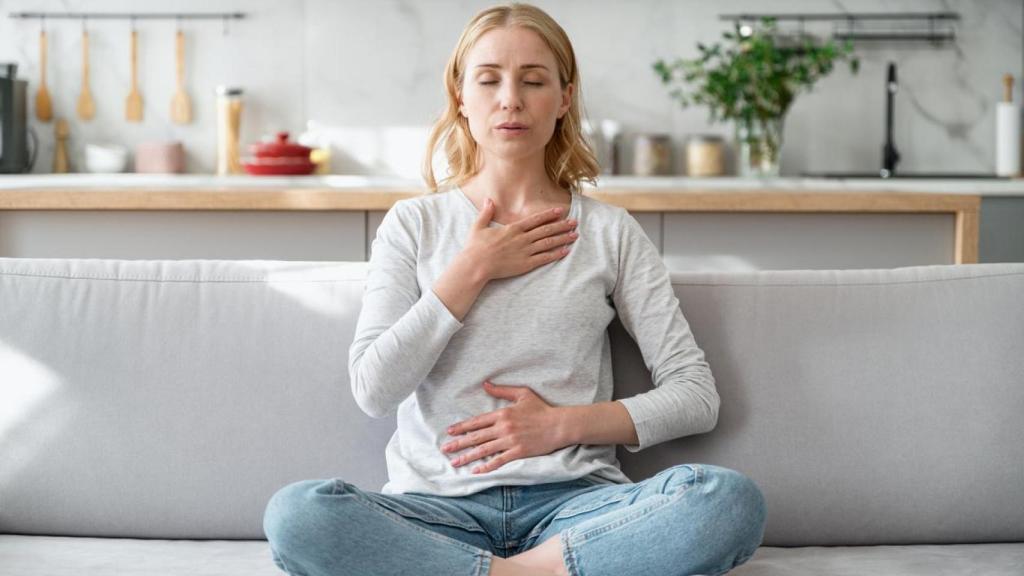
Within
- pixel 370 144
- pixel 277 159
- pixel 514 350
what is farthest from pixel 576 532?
pixel 370 144

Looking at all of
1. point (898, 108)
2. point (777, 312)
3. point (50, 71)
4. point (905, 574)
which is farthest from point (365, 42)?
point (905, 574)

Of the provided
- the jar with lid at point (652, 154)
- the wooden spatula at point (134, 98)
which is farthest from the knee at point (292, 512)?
the wooden spatula at point (134, 98)

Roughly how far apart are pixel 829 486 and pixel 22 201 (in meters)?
2.36

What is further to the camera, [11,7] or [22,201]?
[11,7]

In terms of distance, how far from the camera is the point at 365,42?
3.99 metres

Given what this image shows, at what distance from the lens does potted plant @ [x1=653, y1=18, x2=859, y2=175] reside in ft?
12.2

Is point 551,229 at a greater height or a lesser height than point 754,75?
lesser

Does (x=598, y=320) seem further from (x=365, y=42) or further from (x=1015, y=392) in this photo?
(x=365, y=42)

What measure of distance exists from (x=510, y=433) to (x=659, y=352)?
0.84 ft

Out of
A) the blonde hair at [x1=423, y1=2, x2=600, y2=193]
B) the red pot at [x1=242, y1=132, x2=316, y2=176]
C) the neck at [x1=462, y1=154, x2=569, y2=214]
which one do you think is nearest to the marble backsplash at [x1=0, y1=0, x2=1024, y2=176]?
the red pot at [x1=242, y1=132, x2=316, y2=176]

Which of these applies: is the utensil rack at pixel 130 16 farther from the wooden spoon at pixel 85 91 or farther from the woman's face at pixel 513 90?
the woman's face at pixel 513 90

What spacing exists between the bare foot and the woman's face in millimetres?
583

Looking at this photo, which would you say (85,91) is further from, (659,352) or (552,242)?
(659,352)

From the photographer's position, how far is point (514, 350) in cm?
159
